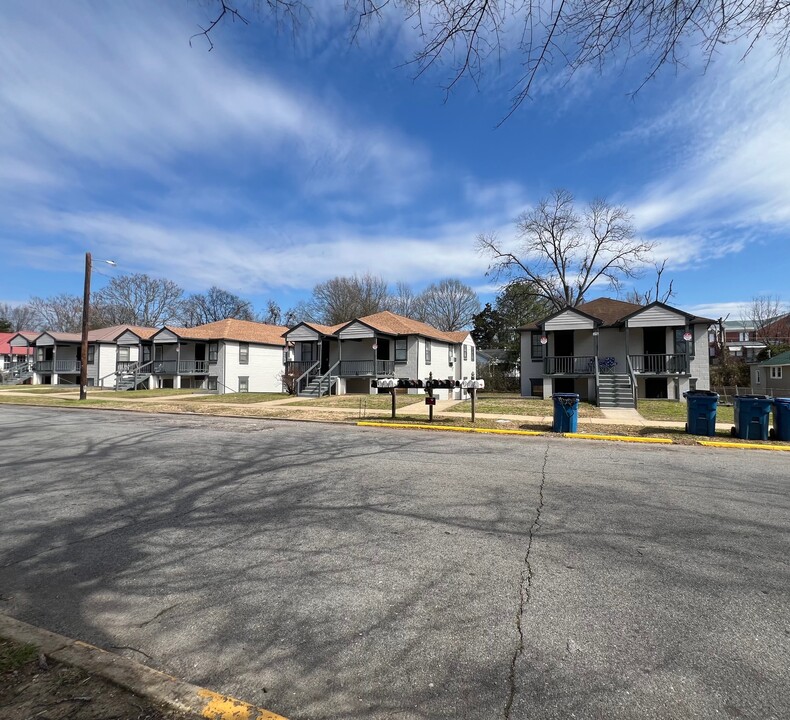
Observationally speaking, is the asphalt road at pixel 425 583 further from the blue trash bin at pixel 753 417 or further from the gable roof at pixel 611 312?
the gable roof at pixel 611 312

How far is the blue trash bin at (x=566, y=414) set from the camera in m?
11.8

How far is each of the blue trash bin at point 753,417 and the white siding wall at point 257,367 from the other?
30229mm

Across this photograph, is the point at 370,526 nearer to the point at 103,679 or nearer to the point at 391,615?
the point at 391,615

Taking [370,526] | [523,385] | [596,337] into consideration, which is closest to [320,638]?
[370,526]

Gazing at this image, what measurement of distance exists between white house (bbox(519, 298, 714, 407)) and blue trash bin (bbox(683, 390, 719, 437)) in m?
8.60

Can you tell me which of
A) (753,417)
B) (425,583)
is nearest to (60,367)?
(425,583)

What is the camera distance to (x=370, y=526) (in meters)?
4.61

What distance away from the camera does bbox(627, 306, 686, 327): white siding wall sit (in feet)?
70.3

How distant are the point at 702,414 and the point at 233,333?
100ft

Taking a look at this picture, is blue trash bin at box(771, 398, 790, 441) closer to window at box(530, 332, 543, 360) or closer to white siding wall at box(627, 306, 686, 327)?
white siding wall at box(627, 306, 686, 327)

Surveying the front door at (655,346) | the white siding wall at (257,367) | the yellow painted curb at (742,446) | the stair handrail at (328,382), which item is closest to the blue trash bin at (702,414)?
the yellow painted curb at (742,446)

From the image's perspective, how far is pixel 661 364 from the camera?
74.2 ft

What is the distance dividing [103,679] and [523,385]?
25.0 m

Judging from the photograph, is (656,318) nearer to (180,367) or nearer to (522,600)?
(522,600)
